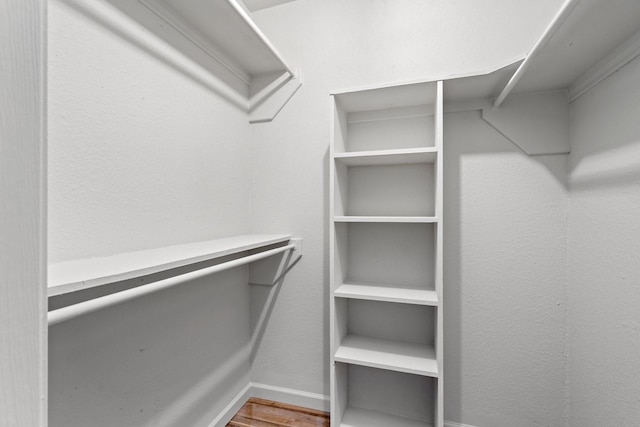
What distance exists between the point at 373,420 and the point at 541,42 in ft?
5.46

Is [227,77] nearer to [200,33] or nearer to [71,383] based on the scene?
[200,33]

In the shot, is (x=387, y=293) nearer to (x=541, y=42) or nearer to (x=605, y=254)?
(x=605, y=254)

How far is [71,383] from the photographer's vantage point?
795 millimetres

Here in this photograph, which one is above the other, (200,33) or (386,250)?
(200,33)

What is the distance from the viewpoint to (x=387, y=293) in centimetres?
131

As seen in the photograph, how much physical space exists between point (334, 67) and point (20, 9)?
1417 millimetres

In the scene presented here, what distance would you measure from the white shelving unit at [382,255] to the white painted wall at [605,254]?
0.56 m

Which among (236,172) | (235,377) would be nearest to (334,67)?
(236,172)

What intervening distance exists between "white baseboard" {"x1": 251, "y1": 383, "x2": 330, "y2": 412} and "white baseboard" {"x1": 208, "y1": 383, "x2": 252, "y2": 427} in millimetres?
47

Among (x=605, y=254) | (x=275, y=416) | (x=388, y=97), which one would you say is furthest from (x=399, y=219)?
(x=275, y=416)

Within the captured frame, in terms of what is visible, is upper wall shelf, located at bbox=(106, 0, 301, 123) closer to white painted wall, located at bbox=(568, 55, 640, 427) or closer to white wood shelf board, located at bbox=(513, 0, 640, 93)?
white wood shelf board, located at bbox=(513, 0, 640, 93)

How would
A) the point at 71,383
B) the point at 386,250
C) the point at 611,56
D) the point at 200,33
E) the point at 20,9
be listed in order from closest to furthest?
the point at 20,9 → the point at 71,383 → the point at 611,56 → the point at 200,33 → the point at 386,250

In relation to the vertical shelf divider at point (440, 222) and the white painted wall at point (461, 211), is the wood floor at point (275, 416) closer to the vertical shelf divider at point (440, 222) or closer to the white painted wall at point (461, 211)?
the white painted wall at point (461, 211)

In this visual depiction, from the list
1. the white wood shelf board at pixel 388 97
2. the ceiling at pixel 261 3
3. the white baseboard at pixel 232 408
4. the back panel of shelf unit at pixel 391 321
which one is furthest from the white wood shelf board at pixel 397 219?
the ceiling at pixel 261 3
